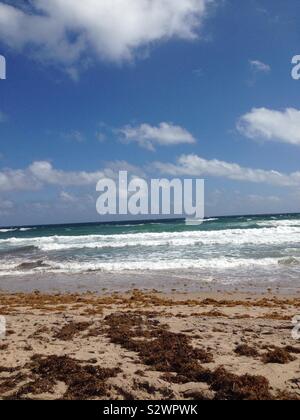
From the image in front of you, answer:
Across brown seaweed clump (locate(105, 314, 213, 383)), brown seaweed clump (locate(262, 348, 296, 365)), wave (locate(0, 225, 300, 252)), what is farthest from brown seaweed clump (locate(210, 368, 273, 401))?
wave (locate(0, 225, 300, 252))

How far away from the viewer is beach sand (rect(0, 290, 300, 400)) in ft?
19.4

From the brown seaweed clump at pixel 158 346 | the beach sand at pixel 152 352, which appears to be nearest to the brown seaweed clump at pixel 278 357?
the beach sand at pixel 152 352

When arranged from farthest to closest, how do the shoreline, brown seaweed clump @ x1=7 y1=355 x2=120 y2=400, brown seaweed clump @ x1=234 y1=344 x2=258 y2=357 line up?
the shoreline < brown seaweed clump @ x1=234 y1=344 x2=258 y2=357 < brown seaweed clump @ x1=7 y1=355 x2=120 y2=400

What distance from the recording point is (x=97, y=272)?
1986cm

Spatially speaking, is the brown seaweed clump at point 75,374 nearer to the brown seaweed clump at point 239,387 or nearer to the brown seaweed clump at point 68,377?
the brown seaweed clump at point 68,377

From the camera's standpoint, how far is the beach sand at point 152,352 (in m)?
5.91

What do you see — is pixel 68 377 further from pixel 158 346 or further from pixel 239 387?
pixel 239 387

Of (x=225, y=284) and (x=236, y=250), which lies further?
(x=236, y=250)

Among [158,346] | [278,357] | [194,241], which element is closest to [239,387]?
[278,357]

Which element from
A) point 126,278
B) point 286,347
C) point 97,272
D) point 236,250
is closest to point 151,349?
point 286,347

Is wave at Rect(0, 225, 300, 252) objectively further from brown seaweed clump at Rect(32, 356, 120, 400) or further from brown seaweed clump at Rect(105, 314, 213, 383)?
brown seaweed clump at Rect(32, 356, 120, 400)

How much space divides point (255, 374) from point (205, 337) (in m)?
2.06

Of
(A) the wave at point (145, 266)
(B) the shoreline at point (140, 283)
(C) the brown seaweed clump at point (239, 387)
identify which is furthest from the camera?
(A) the wave at point (145, 266)

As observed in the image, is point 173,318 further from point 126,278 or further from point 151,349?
point 126,278
